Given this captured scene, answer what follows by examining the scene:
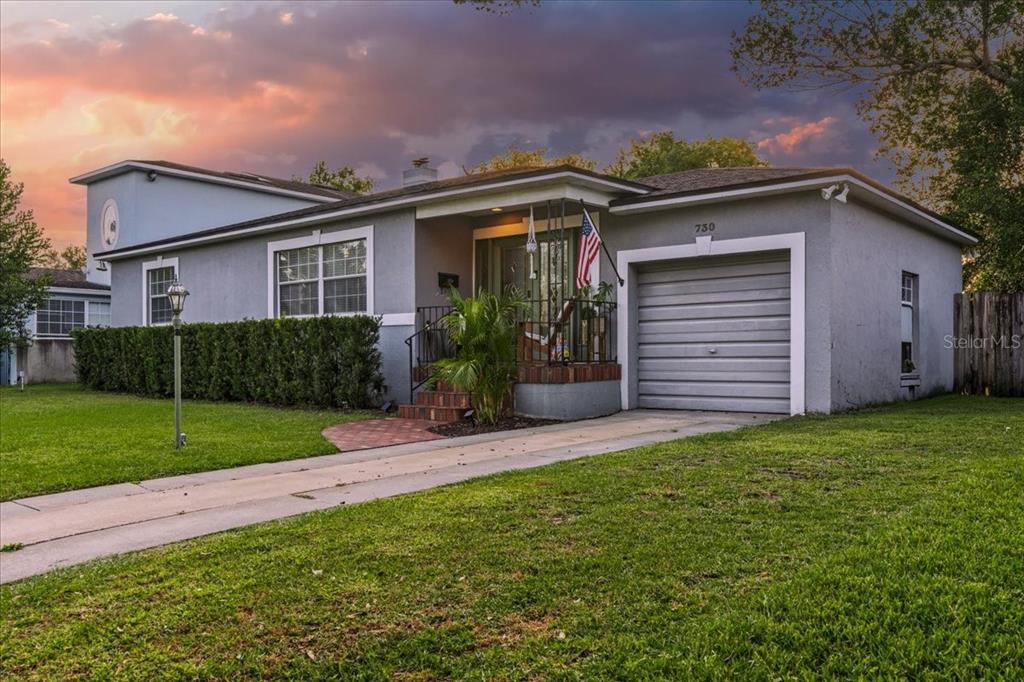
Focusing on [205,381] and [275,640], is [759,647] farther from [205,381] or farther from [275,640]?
[205,381]

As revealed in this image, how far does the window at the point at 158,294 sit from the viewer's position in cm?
1753

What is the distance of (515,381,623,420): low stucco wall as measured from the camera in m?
10.2

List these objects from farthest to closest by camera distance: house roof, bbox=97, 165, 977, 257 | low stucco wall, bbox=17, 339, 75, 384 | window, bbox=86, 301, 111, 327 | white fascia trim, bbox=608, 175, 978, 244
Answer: window, bbox=86, 301, 111, 327
low stucco wall, bbox=17, 339, 75, 384
house roof, bbox=97, 165, 977, 257
white fascia trim, bbox=608, 175, 978, 244

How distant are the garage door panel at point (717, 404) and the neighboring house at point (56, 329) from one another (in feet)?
55.7

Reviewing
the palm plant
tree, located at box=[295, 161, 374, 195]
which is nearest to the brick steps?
the palm plant

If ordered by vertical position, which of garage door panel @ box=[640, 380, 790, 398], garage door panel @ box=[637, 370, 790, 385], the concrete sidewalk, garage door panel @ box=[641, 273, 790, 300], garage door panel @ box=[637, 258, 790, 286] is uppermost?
garage door panel @ box=[637, 258, 790, 286]

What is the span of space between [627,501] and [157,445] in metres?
5.52

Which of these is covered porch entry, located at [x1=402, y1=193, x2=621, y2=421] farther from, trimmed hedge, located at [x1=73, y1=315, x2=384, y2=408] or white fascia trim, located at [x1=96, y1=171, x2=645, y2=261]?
trimmed hedge, located at [x1=73, y1=315, x2=384, y2=408]

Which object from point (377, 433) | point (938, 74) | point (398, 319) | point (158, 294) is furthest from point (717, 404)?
point (158, 294)

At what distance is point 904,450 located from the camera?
20.2 ft

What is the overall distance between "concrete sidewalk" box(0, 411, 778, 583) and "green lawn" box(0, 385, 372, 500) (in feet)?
1.22

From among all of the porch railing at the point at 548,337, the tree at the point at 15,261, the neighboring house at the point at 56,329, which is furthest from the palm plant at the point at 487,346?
the neighboring house at the point at 56,329

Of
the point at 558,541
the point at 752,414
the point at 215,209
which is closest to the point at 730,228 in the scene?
the point at 752,414

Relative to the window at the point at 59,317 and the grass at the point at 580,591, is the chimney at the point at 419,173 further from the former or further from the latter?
the window at the point at 59,317
